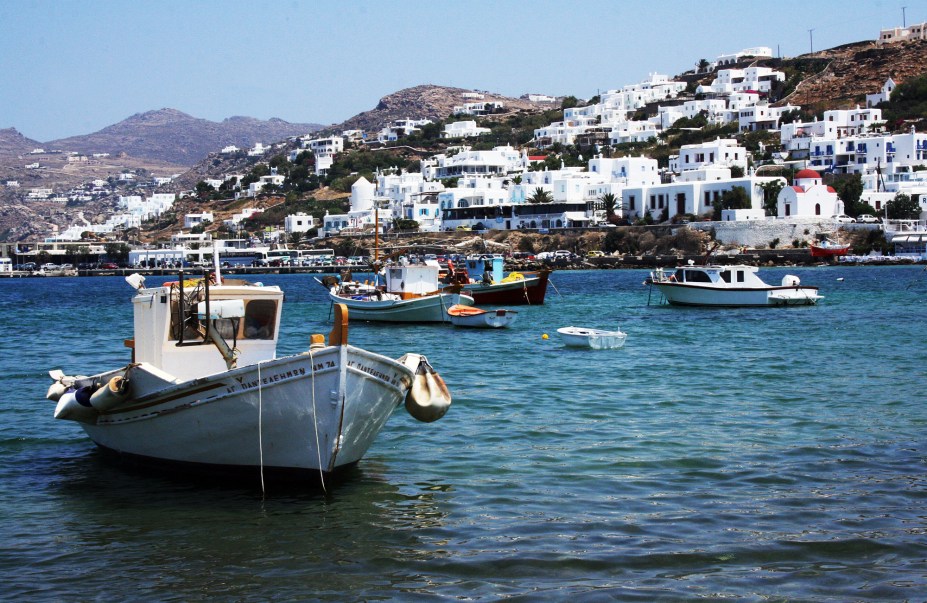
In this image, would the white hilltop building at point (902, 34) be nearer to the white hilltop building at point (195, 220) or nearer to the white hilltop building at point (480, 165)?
the white hilltop building at point (480, 165)

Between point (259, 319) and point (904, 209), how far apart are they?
307 ft

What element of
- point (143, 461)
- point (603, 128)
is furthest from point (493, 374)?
point (603, 128)

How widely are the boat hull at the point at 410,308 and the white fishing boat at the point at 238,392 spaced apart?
77.8 feet

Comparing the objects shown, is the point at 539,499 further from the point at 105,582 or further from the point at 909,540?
the point at 105,582

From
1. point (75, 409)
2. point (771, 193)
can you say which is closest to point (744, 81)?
point (771, 193)

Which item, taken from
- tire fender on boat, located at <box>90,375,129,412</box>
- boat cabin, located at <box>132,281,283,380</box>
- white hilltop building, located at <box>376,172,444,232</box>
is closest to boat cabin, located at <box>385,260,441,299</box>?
boat cabin, located at <box>132,281,283,380</box>

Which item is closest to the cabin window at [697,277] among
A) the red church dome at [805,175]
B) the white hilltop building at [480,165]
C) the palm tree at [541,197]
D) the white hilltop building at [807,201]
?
the white hilltop building at [807,201]

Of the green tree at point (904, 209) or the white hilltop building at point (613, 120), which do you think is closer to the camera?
the green tree at point (904, 209)

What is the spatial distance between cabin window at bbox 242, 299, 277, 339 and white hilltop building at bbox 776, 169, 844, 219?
86.9 metres

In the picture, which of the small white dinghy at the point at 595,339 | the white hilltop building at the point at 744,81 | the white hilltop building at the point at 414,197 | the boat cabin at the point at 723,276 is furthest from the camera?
the white hilltop building at the point at 744,81

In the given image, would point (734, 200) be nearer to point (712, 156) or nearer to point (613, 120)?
point (712, 156)

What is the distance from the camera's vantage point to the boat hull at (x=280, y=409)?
11000 millimetres

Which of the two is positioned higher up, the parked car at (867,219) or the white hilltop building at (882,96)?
the white hilltop building at (882,96)

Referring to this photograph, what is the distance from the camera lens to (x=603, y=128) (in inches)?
6299
